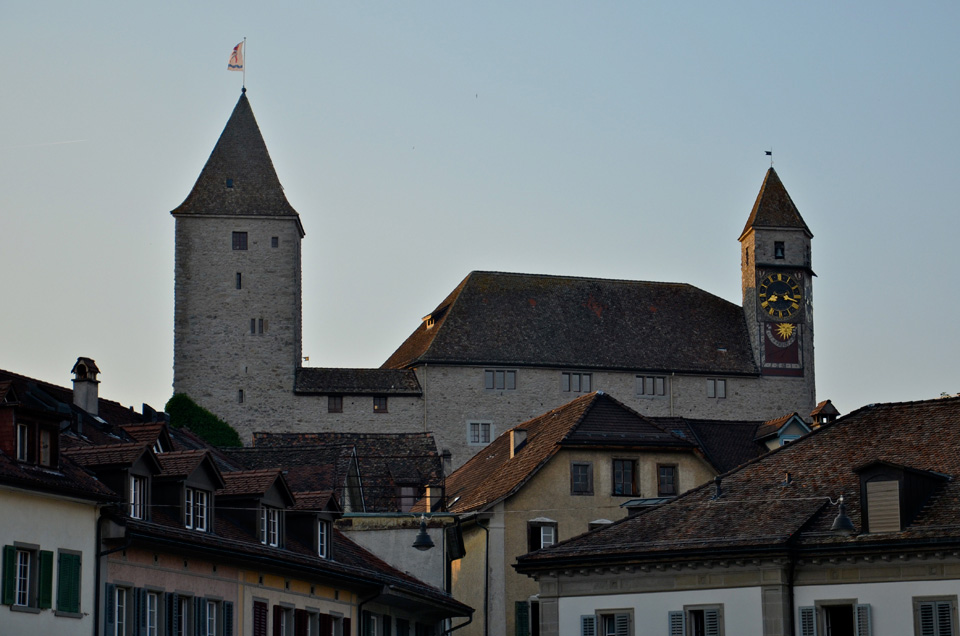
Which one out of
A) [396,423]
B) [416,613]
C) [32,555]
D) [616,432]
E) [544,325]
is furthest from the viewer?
[544,325]

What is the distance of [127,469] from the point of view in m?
31.9

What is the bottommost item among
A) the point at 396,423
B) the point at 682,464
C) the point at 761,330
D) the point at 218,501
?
the point at 218,501

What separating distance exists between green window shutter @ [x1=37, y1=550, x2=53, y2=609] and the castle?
2434 inches

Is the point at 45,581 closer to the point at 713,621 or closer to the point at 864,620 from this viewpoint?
the point at 713,621

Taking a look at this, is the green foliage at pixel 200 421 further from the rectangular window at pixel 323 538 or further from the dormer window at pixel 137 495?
the dormer window at pixel 137 495

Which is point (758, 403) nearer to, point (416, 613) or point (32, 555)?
point (416, 613)

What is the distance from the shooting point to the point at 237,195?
318 feet

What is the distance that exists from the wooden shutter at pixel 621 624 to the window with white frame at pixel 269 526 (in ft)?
21.8

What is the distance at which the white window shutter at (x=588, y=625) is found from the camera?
126 feet

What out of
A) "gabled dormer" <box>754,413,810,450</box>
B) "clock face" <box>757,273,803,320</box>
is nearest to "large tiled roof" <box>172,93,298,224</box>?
"clock face" <box>757,273,803,320</box>

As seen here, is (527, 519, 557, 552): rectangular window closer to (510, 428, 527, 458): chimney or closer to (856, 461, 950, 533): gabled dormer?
(510, 428, 527, 458): chimney

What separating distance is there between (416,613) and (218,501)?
9.33 m

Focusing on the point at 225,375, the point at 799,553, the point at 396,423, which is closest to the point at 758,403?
the point at 396,423

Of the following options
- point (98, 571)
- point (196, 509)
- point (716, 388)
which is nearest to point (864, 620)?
point (196, 509)
